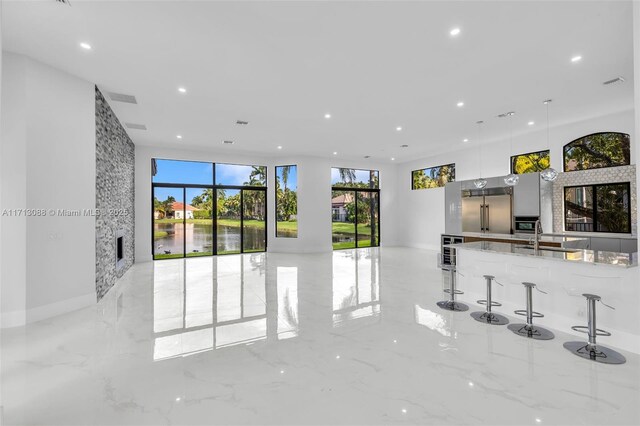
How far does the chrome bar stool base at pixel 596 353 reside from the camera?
121 inches

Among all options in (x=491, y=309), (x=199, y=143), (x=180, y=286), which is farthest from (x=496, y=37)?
(x=199, y=143)

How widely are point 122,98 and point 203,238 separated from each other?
5.62 meters

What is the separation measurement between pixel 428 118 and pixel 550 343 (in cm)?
509

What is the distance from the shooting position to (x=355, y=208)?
12547 millimetres

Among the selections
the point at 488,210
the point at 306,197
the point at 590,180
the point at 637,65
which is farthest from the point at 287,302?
the point at 590,180

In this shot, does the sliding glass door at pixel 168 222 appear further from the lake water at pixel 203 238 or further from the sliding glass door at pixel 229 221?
the sliding glass door at pixel 229 221

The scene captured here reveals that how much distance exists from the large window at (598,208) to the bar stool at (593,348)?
4.66 m

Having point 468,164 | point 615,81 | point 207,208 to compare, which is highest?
point 615,81

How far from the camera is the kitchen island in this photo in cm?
333

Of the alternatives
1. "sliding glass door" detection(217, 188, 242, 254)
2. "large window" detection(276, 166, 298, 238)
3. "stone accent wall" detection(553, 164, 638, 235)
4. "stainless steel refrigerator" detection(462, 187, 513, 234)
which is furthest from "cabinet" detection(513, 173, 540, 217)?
"sliding glass door" detection(217, 188, 242, 254)

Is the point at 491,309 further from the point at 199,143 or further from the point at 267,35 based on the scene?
the point at 199,143

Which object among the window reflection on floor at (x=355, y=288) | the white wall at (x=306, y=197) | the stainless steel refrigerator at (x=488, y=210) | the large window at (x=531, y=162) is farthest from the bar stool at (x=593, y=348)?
the white wall at (x=306, y=197)

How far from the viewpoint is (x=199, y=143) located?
365 inches

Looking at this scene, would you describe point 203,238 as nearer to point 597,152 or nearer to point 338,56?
point 338,56
